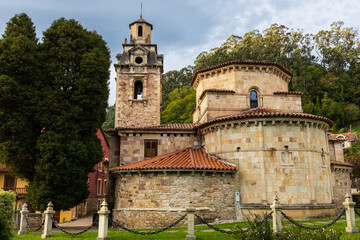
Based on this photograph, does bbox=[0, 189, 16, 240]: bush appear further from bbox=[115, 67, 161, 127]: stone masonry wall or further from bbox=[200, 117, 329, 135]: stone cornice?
bbox=[115, 67, 161, 127]: stone masonry wall

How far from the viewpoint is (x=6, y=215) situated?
9.14 metres

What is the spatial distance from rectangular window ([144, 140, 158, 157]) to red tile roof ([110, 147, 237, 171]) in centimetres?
213

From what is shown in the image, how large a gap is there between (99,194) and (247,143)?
25.2m

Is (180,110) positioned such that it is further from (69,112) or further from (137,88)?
(69,112)

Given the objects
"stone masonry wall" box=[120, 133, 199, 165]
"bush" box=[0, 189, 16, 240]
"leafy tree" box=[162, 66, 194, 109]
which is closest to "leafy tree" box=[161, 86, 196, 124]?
"leafy tree" box=[162, 66, 194, 109]

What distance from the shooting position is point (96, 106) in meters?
18.2

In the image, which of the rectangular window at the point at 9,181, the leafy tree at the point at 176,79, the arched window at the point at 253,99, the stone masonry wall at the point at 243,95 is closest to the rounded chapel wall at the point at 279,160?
the stone masonry wall at the point at 243,95

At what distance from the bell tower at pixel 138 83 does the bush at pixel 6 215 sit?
1993cm

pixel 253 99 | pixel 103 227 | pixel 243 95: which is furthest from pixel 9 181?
pixel 253 99

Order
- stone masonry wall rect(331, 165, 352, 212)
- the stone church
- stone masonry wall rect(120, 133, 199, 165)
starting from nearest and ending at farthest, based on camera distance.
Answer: the stone church < stone masonry wall rect(120, 133, 199, 165) < stone masonry wall rect(331, 165, 352, 212)

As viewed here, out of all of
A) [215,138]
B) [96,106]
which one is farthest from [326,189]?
[96,106]

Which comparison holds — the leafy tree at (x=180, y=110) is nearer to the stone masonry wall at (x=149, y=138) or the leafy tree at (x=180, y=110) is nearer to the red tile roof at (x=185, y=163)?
the stone masonry wall at (x=149, y=138)

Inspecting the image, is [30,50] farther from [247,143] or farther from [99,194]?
[99,194]

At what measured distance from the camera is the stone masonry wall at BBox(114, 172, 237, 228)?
1614 centimetres
